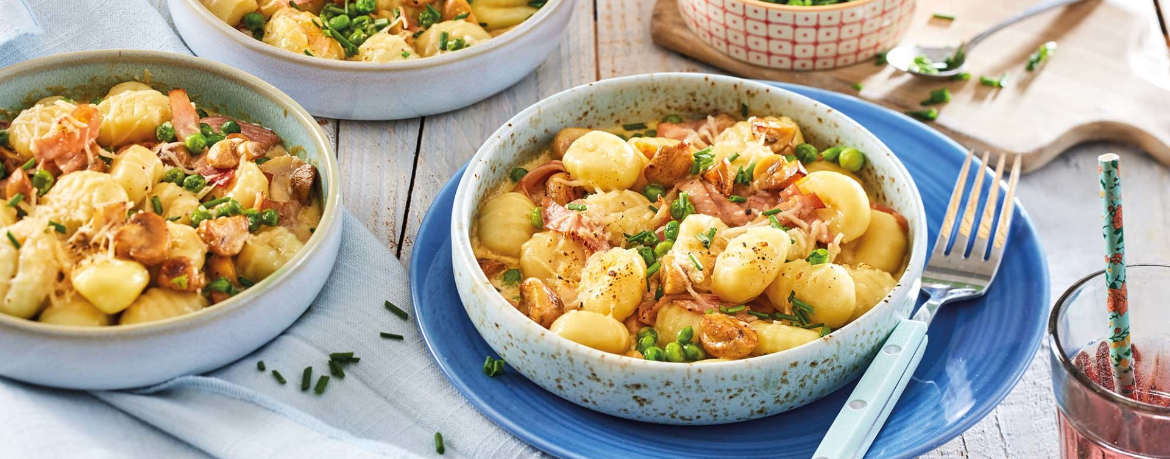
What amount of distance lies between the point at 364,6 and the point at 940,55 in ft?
5.92

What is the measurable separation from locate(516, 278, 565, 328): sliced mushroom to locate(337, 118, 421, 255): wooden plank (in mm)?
605

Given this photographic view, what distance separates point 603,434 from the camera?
2283 mm

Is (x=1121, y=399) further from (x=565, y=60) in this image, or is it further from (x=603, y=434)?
(x=565, y=60)

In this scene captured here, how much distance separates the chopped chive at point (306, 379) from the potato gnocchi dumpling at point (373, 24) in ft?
3.30

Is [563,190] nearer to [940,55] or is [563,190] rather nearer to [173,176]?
[173,176]

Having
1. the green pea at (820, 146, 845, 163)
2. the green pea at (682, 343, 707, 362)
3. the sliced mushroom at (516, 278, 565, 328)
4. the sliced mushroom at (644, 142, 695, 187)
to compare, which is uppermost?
the sliced mushroom at (644, 142, 695, 187)

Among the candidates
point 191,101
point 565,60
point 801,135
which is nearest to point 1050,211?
point 801,135

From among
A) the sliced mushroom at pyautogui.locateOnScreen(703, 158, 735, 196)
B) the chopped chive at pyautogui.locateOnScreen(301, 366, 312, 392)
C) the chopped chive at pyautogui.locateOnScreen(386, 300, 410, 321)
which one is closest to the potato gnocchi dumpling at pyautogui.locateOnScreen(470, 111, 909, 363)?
the sliced mushroom at pyautogui.locateOnScreen(703, 158, 735, 196)

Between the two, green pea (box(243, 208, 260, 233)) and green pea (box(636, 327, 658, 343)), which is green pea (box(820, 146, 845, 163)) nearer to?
green pea (box(636, 327, 658, 343))

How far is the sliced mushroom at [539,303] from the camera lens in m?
2.32

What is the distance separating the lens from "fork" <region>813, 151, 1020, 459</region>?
216 cm

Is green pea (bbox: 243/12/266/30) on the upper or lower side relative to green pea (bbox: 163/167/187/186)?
upper

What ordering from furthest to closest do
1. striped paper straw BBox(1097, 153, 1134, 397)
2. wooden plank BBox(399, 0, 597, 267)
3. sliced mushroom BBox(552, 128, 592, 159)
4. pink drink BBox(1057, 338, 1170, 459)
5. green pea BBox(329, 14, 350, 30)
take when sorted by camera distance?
green pea BBox(329, 14, 350, 30) < wooden plank BBox(399, 0, 597, 267) < sliced mushroom BBox(552, 128, 592, 159) < pink drink BBox(1057, 338, 1170, 459) < striped paper straw BBox(1097, 153, 1134, 397)

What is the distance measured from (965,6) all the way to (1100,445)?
2022mm
